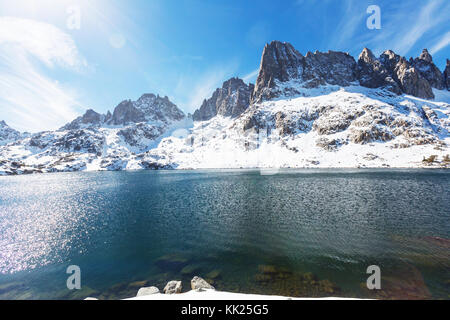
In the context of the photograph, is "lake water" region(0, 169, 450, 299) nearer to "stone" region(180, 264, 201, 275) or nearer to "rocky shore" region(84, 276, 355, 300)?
"stone" region(180, 264, 201, 275)

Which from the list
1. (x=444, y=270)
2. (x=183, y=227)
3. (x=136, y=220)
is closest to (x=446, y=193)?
(x=444, y=270)

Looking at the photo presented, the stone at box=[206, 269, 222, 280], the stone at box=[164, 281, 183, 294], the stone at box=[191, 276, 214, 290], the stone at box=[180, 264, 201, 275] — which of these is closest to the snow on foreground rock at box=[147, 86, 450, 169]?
the stone at box=[206, 269, 222, 280]

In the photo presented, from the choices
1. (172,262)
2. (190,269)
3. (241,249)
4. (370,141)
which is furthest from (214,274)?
(370,141)

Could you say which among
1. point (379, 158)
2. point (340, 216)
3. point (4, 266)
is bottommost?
point (4, 266)

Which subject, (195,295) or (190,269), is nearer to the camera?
(195,295)

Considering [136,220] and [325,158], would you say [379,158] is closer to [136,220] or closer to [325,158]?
[325,158]

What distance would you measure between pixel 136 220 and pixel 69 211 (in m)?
20.4

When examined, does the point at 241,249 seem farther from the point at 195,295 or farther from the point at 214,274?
the point at 195,295

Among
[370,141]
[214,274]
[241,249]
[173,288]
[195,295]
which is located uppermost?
[370,141]

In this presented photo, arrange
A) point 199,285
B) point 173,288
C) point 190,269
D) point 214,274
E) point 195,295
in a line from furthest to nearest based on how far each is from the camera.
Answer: point 190,269, point 214,274, point 199,285, point 173,288, point 195,295

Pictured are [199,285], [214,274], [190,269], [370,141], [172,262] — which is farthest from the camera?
[370,141]

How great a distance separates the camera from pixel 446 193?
45.1 m

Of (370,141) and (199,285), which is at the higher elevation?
(370,141)

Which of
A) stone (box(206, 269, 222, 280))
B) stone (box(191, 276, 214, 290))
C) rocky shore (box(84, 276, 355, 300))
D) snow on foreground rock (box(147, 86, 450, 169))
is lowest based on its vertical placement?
stone (box(206, 269, 222, 280))
